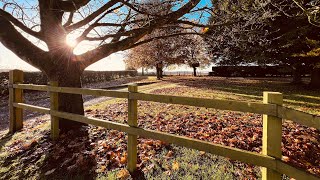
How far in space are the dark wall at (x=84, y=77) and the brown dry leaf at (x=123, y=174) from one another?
17852mm

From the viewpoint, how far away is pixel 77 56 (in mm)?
6441

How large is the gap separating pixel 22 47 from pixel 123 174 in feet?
14.7

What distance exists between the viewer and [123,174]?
3.89m

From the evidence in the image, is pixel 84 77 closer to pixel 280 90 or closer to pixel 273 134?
pixel 280 90

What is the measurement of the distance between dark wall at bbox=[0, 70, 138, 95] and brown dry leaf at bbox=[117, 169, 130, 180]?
17.9 metres

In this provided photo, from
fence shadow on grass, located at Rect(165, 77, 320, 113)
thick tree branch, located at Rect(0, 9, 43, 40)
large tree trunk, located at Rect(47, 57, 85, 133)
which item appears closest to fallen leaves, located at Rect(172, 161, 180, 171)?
large tree trunk, located at Rect(47, 57, 85, 133)

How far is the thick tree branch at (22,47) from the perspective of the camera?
608 cm

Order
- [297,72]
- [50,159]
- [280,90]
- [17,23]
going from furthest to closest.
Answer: [297,72]
[280,90]
[17,23]
[50,159]

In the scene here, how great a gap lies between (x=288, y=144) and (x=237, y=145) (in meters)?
1.13

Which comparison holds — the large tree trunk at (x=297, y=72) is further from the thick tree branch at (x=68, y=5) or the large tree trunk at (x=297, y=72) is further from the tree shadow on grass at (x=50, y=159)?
the tree shadow on grass at (x=50, y=159)

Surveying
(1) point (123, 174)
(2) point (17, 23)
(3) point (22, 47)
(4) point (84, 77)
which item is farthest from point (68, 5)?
(4) point (84, 77)

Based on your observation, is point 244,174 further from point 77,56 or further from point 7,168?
point 77,56

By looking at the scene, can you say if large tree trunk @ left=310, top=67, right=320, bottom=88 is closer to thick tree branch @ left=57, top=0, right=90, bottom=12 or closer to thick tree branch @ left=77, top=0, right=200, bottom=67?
thick tree branch @ left=77, top=0, right=200, bottom=67

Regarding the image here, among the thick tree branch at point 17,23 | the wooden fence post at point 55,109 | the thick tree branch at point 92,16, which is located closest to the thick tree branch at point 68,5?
the thick tree branch at point 92,16
